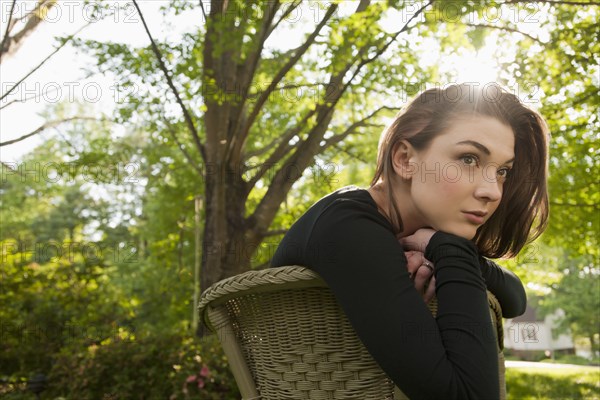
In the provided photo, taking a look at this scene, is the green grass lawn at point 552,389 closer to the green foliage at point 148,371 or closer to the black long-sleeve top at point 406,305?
the green foliage at point 148,371

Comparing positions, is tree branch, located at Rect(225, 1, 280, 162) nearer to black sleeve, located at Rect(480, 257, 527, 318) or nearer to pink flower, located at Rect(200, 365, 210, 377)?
pink flower, located at Rect(200, 365, 210, 377)

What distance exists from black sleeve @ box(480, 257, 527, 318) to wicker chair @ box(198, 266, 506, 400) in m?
0.41

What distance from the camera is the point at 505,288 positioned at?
6.27ft

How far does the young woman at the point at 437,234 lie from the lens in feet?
4.45

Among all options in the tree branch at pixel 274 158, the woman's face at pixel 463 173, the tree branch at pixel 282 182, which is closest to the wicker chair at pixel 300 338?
the woman's face at pixel 463 173

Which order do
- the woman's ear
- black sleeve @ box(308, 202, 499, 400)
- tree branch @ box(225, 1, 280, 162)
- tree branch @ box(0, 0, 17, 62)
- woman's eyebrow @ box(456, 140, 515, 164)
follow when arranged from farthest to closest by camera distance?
tree branch @ box(0, 0, 17, 62)
tree branch @ box(225, 1, 280, 162)
the woman's ear
woman's eyebrow @ box(456, 140, 515, 164)
black sleeve @ box(308, 202, 499, 400)

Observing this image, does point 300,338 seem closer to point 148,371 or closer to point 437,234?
point 437,234

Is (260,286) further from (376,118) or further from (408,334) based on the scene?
(376,118)

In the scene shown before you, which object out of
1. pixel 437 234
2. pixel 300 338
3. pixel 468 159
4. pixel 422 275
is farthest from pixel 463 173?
pixel 300 338

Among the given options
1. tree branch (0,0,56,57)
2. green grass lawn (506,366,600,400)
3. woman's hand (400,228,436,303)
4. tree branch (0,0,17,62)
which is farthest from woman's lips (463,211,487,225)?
tree branch (0,0,56,57)

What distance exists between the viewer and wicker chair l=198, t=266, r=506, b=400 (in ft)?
4.83

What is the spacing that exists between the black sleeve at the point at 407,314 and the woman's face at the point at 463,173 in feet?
0.65

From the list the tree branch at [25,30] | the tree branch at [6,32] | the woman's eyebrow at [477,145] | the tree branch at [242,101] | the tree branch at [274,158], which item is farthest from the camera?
the tree branch at [25,30]

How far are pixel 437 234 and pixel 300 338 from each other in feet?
1.47
